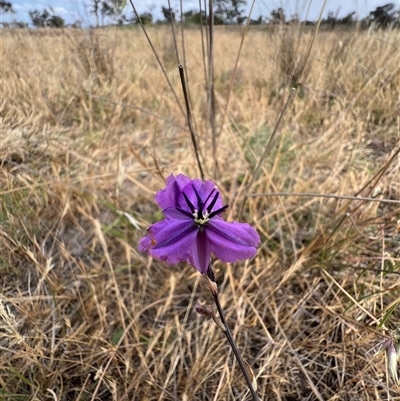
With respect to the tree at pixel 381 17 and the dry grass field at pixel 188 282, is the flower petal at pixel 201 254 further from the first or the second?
the tree at pixel 381 17

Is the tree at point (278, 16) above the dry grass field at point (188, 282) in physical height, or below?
above

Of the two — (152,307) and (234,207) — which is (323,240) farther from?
(152,307)

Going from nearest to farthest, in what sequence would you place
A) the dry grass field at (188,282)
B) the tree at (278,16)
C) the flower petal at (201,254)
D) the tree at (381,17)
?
the flower petal at (201,254) < the dry grass field at (188,282) < the tree at (278,16) < the tree at (381,17)

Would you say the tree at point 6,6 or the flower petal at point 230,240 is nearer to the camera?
the flower petal at point 230,240

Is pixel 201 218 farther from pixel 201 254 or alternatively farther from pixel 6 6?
pixel 6 6

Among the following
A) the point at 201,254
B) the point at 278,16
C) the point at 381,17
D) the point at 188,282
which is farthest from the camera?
the point at 381,17

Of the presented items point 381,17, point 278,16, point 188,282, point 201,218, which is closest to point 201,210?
point 201,218

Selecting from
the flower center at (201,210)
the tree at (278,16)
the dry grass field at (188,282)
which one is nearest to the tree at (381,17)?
the tree at (278,16)
